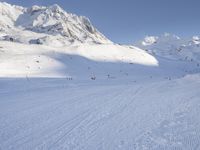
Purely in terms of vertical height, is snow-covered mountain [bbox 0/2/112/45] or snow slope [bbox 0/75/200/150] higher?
snow-covered mountain [bbox 0/2/112/45]

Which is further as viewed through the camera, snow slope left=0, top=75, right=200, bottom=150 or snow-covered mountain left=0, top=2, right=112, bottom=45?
snow-covered mountain left=0, top=2, right=112, bottom=45

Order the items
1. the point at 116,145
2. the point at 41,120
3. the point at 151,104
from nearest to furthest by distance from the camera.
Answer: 1. the point at 116,145
2. the point at 41,120
3. the point at 151,104

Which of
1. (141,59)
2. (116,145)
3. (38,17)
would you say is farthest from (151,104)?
(38,17)

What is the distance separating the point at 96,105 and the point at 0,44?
165 ft

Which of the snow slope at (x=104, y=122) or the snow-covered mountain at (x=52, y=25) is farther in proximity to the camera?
the snow-covered mountain at (x=52, y=25)

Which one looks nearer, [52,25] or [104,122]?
[104,122]

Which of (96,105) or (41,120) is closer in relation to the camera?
(41,120)

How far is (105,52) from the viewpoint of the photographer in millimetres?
61594

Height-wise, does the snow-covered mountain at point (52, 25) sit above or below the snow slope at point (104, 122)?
above

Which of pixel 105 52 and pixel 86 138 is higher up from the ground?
pixel 105 52

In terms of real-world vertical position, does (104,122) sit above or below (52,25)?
below

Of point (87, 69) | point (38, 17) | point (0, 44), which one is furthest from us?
point (38, 17)

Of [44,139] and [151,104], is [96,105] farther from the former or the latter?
[44,139]

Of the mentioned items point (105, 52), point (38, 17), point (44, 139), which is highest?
point (38, 17)
